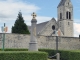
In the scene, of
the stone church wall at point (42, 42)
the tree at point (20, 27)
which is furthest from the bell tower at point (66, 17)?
the stone church wall at point (42, 42)

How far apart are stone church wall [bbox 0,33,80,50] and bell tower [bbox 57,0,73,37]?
31.5 m

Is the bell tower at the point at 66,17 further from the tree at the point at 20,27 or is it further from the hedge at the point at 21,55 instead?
the hedge at the point at 21,55

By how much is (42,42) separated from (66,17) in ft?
127

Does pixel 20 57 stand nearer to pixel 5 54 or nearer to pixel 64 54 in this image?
pixel 5 54

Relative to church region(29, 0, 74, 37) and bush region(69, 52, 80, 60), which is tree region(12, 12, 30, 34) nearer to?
bush region(69, 52, 80, 60)

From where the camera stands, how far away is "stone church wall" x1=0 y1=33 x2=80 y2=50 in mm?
26578

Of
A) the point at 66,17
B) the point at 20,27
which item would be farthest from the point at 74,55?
the point at 66,17

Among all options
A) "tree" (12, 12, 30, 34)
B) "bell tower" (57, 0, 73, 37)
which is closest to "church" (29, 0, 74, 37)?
"bell tower" (57, 0, 73, 37)

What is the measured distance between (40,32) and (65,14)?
16.9 metres

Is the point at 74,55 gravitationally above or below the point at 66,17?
below

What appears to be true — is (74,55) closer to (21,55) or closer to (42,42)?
(21,55)

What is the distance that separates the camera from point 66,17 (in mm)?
66875

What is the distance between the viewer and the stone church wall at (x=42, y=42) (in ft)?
87.2

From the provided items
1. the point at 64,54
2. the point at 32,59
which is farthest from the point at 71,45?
the point at 32,59
